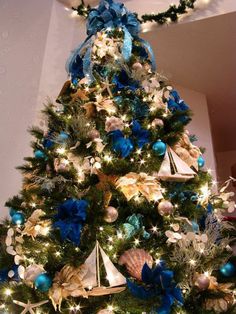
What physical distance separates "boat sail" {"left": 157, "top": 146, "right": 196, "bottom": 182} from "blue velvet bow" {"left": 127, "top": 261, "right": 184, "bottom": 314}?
270mm

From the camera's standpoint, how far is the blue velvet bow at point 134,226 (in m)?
0.68

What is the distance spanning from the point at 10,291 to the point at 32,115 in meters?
1.01

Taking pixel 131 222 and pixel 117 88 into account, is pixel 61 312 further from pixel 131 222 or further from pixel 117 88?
pixel 117 88

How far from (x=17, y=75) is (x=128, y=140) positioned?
1145mm

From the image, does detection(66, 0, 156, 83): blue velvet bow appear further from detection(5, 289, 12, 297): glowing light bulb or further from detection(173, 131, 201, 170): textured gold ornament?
detection(5, 289, 12, 297): glowing light bulb

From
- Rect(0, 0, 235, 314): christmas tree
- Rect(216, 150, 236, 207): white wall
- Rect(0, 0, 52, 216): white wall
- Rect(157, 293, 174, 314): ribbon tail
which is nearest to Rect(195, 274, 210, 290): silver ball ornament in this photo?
Rect(0, 0, 235, 314): christmas tree

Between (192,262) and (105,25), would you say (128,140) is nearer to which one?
(192,262)

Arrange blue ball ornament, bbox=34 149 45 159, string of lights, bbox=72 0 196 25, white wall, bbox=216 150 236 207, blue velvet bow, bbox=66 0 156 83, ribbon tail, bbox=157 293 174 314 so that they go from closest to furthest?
ribbon tail, bbox=157 293 174 314, blue ball ornament, bbox=34 149 45 159, blue velvet bow, bbox=66 0 156 83, string of lights, bbox=72 0 196 25, white wall, bbox=216 150 236 207

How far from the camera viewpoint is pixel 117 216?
2.22 ft

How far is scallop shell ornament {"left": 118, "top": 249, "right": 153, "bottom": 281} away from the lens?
0.60 m

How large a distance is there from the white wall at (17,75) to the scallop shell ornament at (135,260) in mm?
867

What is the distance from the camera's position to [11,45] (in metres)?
1.78

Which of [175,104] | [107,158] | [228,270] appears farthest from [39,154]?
[228,270]

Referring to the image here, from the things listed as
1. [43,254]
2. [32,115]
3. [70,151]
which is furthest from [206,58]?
[43,254]
